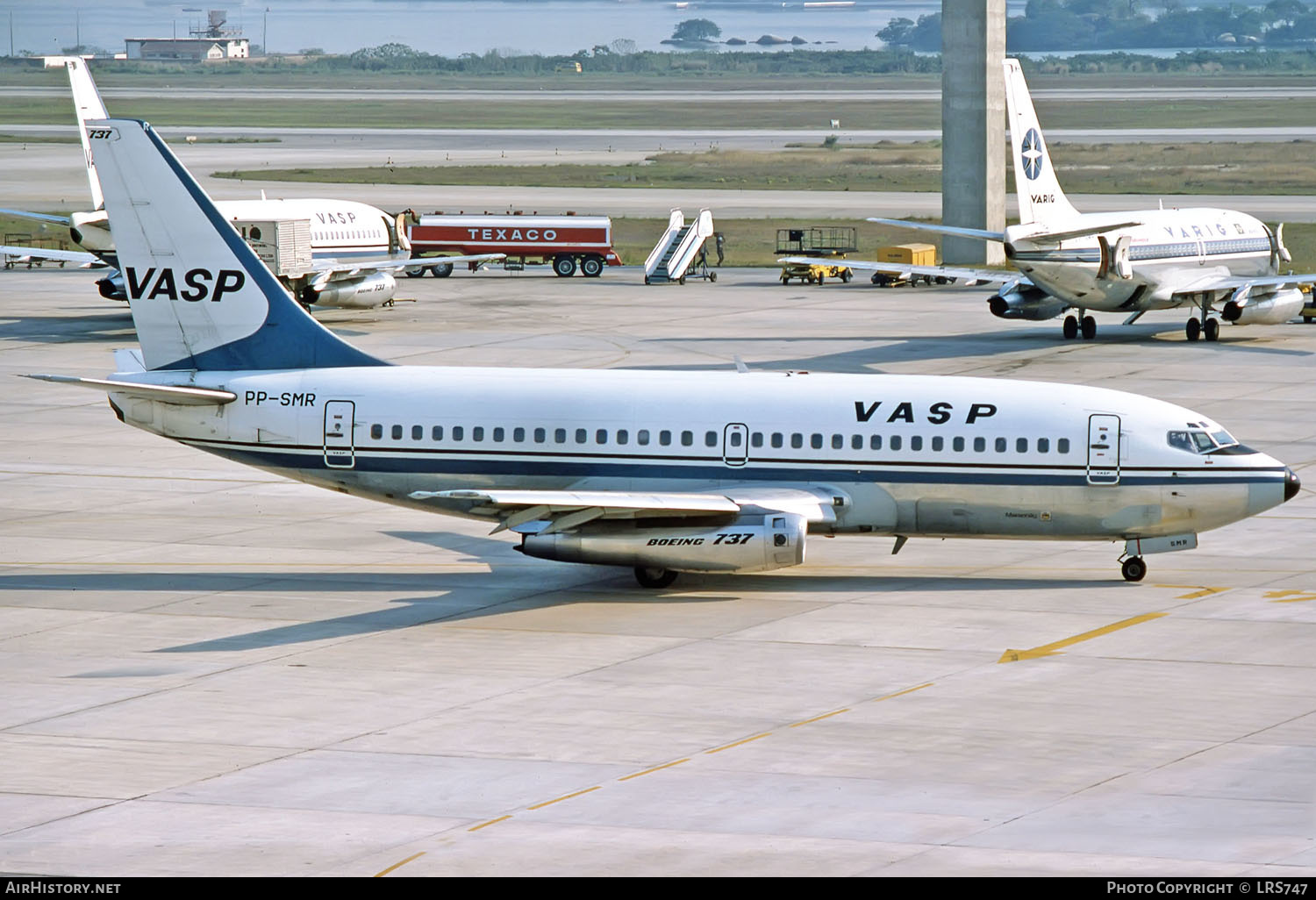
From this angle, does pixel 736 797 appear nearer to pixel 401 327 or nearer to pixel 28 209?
pixel 401 327

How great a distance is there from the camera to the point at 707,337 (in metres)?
74.9

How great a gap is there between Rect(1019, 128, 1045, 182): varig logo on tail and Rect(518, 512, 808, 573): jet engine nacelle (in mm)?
39011

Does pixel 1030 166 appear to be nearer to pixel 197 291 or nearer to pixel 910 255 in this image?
pixel 910 255

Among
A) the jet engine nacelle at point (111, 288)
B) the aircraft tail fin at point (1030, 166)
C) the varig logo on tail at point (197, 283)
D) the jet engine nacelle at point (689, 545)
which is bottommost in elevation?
the jet engine nacelle at point (689, 545)

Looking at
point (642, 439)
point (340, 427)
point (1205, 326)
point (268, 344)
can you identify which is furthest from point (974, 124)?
point (340, 427)

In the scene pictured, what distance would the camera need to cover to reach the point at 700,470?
120 feet

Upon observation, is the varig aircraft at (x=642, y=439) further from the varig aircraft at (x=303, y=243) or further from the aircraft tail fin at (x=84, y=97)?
the aircraft tail fin at (x=84, y=97)

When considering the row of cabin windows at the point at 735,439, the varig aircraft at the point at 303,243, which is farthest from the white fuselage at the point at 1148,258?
the row of cabin windows at the point at 735,439

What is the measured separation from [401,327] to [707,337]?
12.8 m

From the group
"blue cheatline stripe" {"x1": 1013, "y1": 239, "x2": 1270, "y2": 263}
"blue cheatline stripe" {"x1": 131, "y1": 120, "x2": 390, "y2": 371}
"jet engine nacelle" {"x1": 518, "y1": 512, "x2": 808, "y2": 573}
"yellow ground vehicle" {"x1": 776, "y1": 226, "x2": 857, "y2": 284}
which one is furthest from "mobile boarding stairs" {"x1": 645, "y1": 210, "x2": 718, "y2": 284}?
"jet engine nacelle" {"x1": 518, "y1": 512, "x2": 808, "y2": 573}

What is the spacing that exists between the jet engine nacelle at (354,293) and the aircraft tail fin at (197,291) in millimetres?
41434

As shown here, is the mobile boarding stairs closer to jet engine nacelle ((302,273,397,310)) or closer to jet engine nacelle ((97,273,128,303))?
jet engine nacelle ((302,273,397,310))

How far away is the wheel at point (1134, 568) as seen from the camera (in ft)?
120

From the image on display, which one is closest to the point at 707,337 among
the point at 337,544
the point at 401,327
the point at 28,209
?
the point at 401,327
